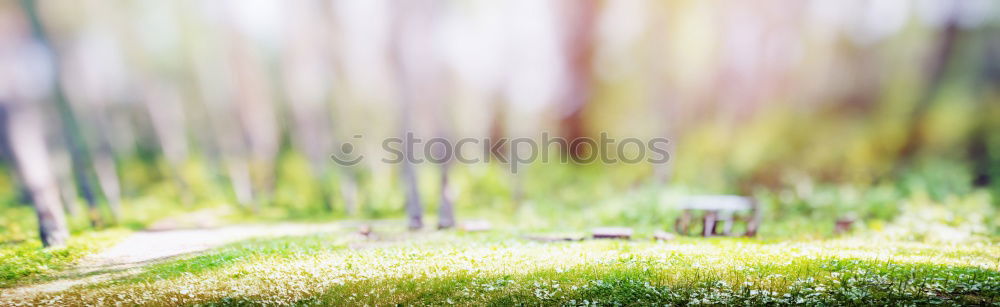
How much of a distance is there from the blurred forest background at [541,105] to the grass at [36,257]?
2.40 metres

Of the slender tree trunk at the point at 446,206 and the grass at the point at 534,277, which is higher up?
the slender tree trunk at the point at 446,206

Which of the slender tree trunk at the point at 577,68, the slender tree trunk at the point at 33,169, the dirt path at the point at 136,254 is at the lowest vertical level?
the dirt path at the point at 136,254

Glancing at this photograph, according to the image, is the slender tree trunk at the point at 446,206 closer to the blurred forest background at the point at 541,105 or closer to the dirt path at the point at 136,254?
the blurred forest background at the point at 541,105

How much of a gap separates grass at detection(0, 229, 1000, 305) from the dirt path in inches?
5.4

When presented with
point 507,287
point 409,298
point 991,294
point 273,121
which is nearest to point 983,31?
point 991,294

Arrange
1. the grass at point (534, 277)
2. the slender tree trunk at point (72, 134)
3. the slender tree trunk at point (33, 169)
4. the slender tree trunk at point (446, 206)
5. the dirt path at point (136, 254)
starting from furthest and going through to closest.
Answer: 1. the slender tree trunk at point (446, 206)
2. the slender tree trunk at point (72, 134)
3. the slender tree trunk at point (33, 169)
4. the grass at point (534, 277)
5. the dirt path at point (136, 254)

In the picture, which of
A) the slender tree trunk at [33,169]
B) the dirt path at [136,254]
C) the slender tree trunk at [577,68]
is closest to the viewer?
the dirt path at [136,254]

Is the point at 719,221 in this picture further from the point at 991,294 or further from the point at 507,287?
the point at 507,287

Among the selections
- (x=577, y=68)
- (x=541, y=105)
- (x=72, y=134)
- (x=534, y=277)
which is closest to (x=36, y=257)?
(x=534, y=277)

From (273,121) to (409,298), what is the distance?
1290 cm

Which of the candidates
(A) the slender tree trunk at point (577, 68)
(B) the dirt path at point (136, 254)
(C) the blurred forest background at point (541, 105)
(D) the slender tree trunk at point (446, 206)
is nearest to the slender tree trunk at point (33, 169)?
(B) the dirt path at point (136, 254)

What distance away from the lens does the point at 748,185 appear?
13828 mm

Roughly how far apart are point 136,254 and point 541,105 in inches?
524

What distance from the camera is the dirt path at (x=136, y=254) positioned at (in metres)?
4.97
